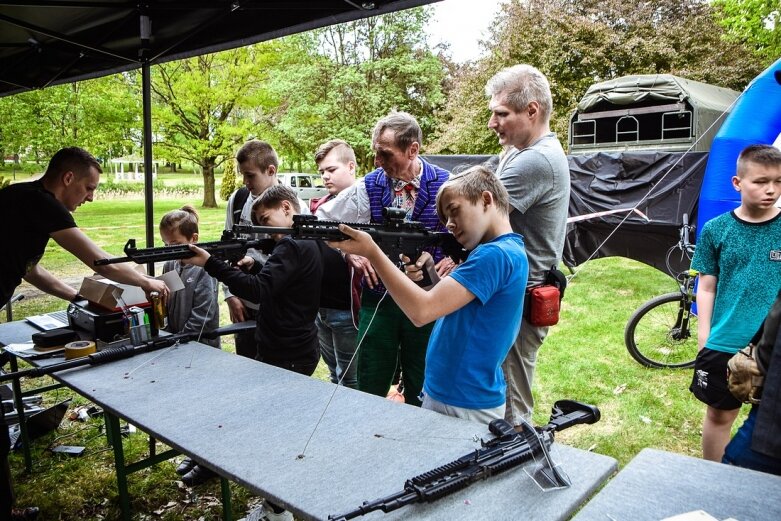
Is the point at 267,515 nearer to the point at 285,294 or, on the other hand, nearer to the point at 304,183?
the point at 285,294

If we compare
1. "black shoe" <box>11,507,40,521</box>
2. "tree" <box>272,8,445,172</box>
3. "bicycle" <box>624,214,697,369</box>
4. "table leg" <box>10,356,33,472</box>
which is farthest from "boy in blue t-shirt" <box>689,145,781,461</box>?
"tree" <box>272,8,445,172</box>

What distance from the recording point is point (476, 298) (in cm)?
207

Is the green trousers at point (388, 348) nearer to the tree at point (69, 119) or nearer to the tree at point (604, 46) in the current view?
the tree at point (69, 119)

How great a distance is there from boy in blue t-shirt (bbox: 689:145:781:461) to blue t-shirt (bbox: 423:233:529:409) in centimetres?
134

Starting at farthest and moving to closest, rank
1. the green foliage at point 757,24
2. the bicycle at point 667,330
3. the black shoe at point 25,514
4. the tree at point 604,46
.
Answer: the tree at point 604,46 → the green foliage at point 757,24 → the bicycle at point 667,330 → the black shoe at point 25,514

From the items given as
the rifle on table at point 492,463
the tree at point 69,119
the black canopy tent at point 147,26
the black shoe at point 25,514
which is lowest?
the black shoe at point 25,514

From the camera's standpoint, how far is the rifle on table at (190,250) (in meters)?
2.30

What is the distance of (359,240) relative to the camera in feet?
6.44

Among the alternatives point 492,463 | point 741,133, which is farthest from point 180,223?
point 741,133

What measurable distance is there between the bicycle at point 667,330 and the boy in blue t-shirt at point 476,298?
3.89 m

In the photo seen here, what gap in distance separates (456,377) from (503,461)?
0.56 metres

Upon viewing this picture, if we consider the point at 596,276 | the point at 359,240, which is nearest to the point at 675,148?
the point at 596,276

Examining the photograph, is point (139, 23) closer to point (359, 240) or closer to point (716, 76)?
point (359, 240)

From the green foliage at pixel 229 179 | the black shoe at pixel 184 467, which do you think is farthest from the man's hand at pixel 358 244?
the green foliage at pixel 229 179
